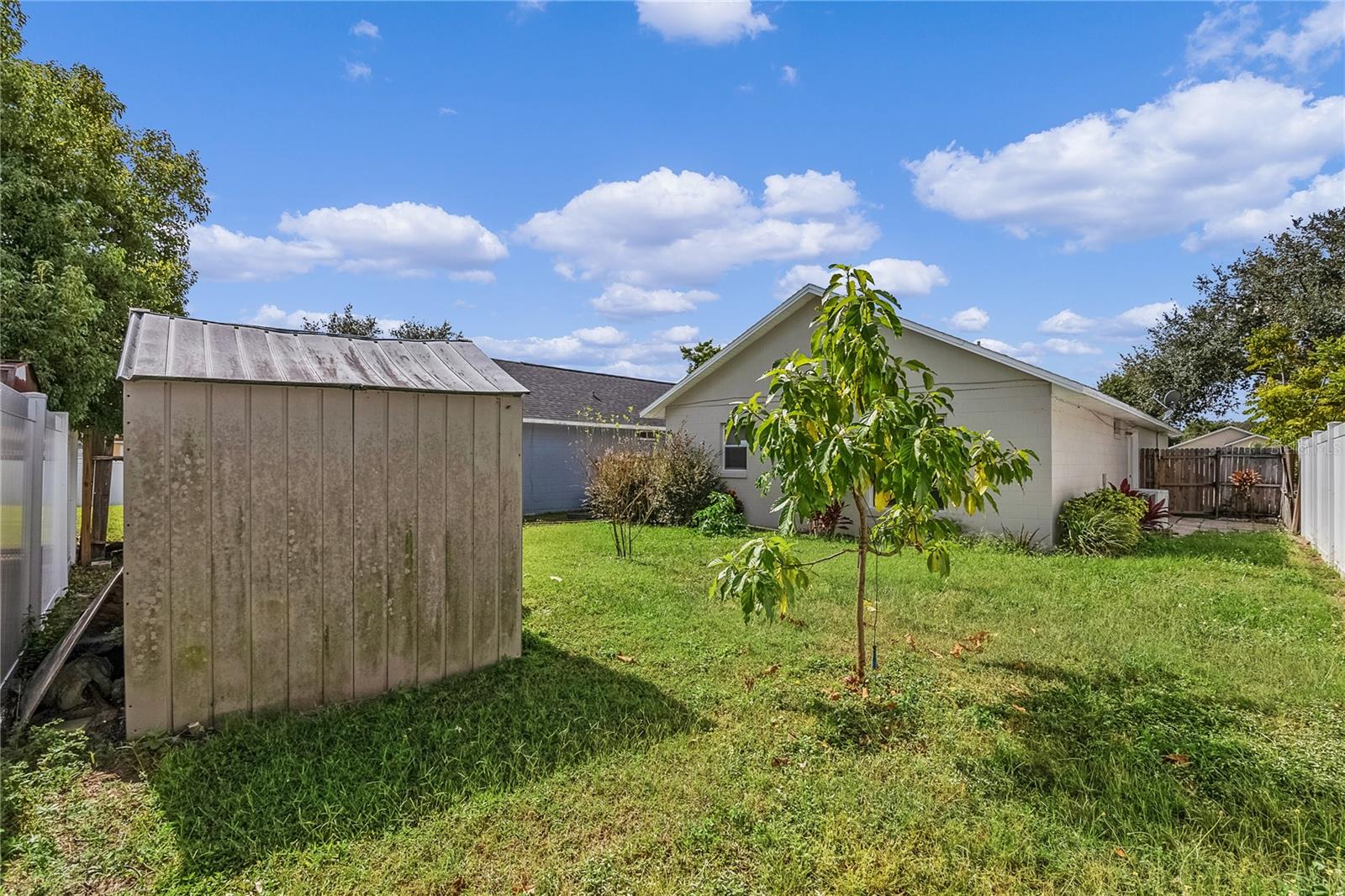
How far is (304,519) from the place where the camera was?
3.65 metres

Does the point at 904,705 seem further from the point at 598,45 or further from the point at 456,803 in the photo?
the point at 598,45

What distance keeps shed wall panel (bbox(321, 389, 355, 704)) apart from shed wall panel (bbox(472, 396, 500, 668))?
0.79 metres

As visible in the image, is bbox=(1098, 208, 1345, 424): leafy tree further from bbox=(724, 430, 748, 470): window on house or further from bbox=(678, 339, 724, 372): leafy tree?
bbox=(678, 339, 724, 372): leafy tree

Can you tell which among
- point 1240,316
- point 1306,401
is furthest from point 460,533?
point 1240,316

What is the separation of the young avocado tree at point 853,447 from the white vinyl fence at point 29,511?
4.36 m

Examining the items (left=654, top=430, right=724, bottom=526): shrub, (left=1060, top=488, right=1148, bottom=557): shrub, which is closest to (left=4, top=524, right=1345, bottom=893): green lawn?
(left=1060, top=488, right=1148, bottom=557): shrub

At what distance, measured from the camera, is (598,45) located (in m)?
7.79

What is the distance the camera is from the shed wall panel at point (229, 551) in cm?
338

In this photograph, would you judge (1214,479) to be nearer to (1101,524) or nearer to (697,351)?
(1101,524)

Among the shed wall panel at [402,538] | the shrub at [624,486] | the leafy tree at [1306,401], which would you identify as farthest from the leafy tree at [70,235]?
the leafy tree at [1306,401]

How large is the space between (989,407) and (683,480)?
5899mm

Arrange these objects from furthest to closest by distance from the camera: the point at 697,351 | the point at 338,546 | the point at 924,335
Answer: the point at 697,351 → the point at 924,335 → the point at 338,546

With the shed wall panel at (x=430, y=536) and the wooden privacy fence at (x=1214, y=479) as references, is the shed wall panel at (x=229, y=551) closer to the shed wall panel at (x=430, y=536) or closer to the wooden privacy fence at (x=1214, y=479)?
the shed wall panel at (x=430, y=536)

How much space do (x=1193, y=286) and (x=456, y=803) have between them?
97.5 ft
